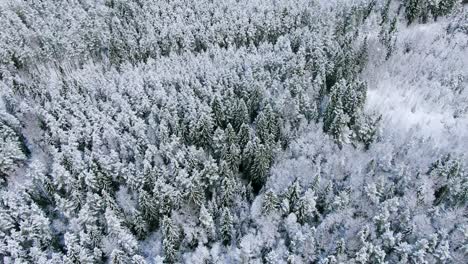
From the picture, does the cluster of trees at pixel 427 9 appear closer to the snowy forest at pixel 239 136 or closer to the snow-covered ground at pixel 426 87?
the snowy forest at pixel 239 136

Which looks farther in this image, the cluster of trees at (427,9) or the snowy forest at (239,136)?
the cluster of trees at (427,9)

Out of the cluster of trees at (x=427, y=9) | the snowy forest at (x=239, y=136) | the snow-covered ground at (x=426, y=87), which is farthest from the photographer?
the cluster of trees at (x=427, y=9)

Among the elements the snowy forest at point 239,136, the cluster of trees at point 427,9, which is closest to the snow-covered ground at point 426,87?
the snowy forest at point 239,136

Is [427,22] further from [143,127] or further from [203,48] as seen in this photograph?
[143,127]

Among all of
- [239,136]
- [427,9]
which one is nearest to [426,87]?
[427,9]

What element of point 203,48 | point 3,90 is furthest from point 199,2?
point 3,90

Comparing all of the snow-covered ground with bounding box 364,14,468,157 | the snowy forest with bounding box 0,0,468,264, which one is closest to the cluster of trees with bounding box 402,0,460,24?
Result: the snowy forest with bounding box 0,0,468,264

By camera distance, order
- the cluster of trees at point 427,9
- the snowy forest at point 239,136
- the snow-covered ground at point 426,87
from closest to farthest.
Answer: the snowy forest at point 239,136 < the snow-covered ground at point 426,87 < the cluster of trees at point 427,9

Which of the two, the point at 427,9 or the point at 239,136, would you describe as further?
the point at 427,9

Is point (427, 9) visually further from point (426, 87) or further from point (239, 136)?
point (239, 136)
